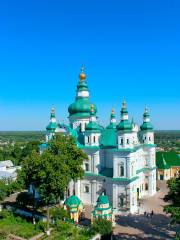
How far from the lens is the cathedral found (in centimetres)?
3288

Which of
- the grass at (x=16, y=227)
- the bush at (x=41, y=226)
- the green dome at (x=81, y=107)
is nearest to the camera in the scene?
the grass at (x=16, y=227)

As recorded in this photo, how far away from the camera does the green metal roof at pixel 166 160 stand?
160 feet

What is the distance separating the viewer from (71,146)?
3008 centimetres

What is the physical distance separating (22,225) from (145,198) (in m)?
16.3

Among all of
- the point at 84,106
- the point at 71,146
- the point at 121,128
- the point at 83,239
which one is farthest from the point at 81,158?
the point at 84,106

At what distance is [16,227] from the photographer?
27.8 m

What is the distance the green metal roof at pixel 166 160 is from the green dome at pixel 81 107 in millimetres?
16100

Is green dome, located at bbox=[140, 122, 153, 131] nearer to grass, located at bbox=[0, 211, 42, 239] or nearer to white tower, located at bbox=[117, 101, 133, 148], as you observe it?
white tower, located at bbox=[117, 101, 133, 148]

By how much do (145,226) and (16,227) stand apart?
1171 centimetres

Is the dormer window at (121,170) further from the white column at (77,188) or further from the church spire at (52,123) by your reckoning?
the church spire at (52,123)

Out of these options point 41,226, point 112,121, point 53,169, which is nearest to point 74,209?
point 41,226

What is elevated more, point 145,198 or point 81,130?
point 81,130

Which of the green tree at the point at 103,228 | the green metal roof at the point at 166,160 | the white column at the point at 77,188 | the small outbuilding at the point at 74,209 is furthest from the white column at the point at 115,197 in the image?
the green metal roof at the point at 166,160

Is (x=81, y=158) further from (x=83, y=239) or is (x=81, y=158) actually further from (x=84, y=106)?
(x=84, y=106)
